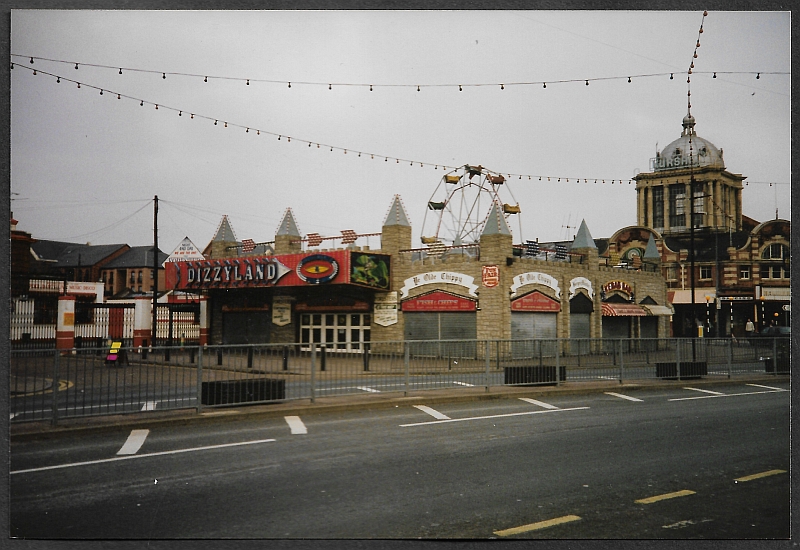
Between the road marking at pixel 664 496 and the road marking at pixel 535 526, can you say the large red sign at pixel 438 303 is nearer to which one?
the road marking at pixel 664 496

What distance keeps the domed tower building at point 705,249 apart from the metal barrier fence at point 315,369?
1199 centimetres

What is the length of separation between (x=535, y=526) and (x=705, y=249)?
43.6m

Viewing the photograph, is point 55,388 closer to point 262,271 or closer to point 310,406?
point 310,406

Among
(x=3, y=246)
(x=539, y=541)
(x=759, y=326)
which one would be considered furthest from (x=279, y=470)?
(x=759, y=326)

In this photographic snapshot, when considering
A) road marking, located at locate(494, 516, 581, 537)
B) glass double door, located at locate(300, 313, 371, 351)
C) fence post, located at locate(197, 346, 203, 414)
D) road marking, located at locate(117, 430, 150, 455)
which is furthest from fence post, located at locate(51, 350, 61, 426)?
glass double door, located at locate(300, 313, 371, 351)

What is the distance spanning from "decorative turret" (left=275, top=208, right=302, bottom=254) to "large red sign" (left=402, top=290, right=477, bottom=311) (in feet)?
22.7

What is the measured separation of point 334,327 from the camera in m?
30.1

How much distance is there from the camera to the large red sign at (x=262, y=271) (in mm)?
27703

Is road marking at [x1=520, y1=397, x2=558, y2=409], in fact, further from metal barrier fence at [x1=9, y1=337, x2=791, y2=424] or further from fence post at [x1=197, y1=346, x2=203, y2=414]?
fence post at [x1=197, y1=346, x2=203, y2=414]

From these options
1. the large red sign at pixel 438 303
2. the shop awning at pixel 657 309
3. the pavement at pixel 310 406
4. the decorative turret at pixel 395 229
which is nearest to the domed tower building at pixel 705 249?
the shop awning at pixel 657 309

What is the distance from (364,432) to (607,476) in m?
4.11

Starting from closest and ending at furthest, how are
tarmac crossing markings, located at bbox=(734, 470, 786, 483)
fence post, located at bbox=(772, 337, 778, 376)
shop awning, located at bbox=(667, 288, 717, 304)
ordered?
tarmac crossing markings, located at bbox=(734, 470, 786, 483) → fence post, located at bbox=(772, 337, 778, 376) → shop awning, located at bbox=(667, 288, 717, 304)

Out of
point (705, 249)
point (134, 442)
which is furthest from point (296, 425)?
point (705, 249)

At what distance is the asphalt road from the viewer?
6.11 metres
